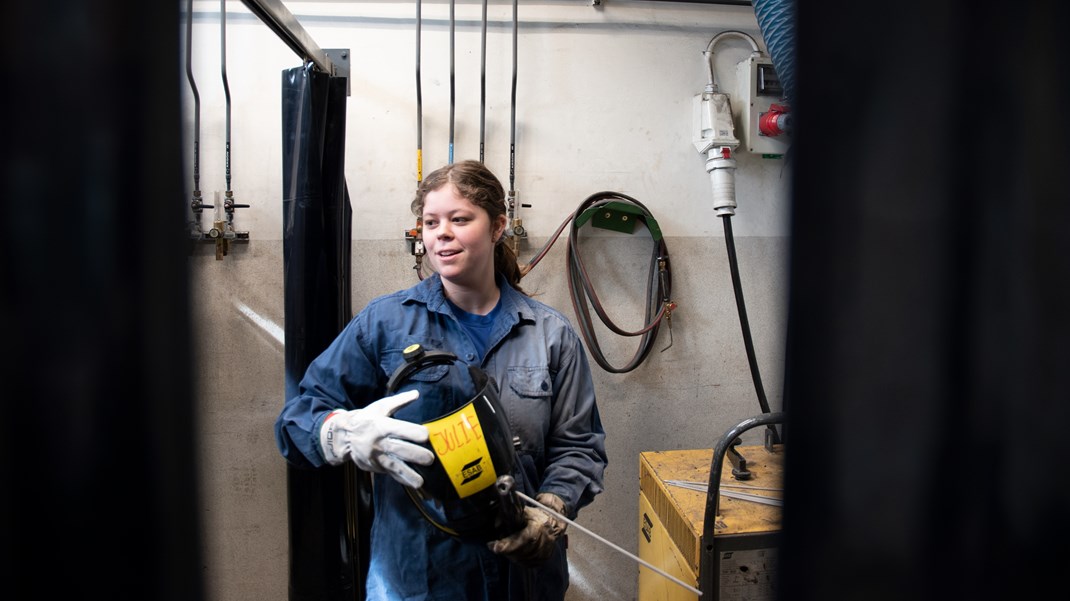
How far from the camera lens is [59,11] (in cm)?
13

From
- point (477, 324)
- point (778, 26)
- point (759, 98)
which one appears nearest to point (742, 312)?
point (759, 98)

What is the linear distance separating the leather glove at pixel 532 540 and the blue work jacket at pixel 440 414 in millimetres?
50

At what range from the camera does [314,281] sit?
1.33 meters

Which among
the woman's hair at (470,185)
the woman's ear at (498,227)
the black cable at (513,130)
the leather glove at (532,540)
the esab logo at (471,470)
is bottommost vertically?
the leather glove at (532,540)

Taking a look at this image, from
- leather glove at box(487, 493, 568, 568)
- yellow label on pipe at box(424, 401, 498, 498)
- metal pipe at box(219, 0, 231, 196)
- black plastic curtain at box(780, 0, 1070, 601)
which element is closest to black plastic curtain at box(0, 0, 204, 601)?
black plastic curtain at box(780, 0, 1070, 601)

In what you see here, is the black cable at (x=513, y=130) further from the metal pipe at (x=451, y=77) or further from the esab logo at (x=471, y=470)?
the esab logo at (x=471, y=470)

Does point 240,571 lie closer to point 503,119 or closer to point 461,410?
point 461,410

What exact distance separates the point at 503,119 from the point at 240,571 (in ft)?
→ 5.89

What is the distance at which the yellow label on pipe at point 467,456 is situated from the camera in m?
0.93

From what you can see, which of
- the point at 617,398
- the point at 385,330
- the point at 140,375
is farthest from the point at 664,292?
the point at 140,375

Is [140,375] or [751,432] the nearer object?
[140,375]

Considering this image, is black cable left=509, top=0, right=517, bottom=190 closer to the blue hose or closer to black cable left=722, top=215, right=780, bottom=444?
black cable left=722, top=215, right=780, bottom=444

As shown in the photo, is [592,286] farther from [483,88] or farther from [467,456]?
[467,456]

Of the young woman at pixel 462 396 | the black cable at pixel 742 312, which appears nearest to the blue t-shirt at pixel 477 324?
the young woman at pixel 462 396
